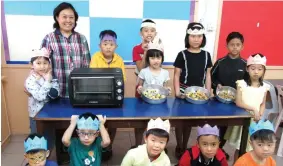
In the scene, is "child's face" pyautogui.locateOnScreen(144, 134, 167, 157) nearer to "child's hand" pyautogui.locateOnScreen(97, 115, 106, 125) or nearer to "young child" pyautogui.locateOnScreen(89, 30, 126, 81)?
"child's hand" pyautogui.locateOnScreen(97, 115, 106, 125)

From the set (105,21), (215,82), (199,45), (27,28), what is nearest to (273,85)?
(215,82)

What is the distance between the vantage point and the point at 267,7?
343 cm

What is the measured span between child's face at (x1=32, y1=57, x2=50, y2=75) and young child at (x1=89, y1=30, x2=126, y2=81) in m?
0.39

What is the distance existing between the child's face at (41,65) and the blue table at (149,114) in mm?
300

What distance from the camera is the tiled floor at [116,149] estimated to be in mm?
2727

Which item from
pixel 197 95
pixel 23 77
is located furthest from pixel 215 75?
pixel 23 77

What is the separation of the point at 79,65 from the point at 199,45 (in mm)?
1112

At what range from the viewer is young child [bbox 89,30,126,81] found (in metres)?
2.43

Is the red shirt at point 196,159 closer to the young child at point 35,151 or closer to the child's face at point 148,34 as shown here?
the young child at point 35,151

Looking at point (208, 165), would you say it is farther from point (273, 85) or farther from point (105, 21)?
point (105, 21)

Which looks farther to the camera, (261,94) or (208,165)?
(261,94)

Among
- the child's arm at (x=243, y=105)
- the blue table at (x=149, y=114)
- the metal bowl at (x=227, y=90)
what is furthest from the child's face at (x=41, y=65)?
the child's arm at (x=243, y=105)

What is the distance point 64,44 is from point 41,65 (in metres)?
0.28

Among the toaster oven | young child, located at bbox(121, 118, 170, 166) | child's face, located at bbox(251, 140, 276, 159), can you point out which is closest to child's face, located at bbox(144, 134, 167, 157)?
young child, located at bbox(121, 118, 170, 166)
